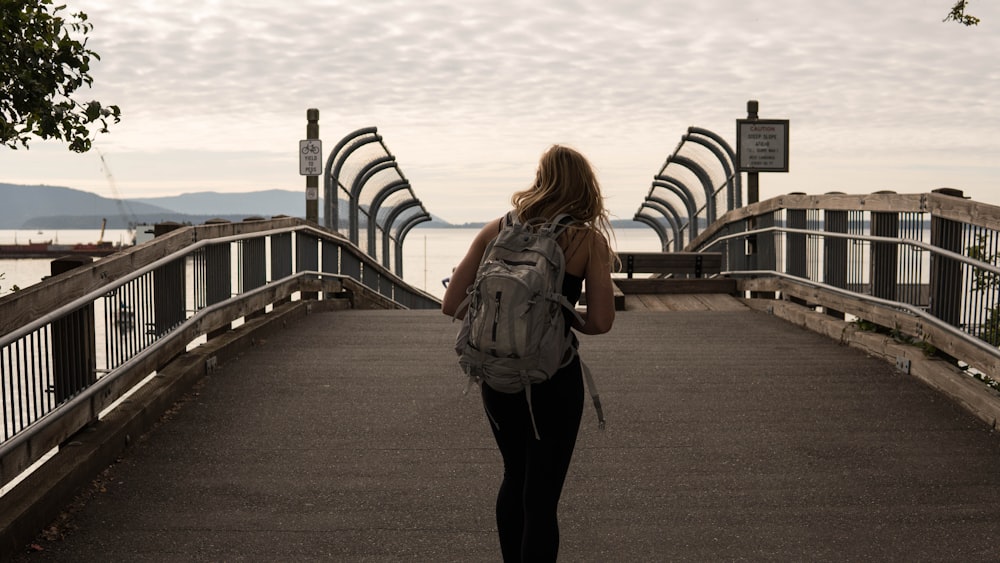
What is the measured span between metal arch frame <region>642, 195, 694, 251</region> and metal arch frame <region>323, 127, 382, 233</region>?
10.8 metres

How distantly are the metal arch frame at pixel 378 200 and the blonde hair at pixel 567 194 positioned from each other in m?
17.2

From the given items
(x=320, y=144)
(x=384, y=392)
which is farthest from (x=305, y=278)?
(x=384, y=392)

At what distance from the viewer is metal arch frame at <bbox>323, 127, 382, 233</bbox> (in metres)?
16.6

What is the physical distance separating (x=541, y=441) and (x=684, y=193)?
2054 cm

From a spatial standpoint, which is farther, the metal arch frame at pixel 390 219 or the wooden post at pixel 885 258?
the metal arch frame at pixel 390 219

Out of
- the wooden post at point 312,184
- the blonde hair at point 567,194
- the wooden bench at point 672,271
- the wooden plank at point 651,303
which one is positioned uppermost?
the wooden post at point 312,184

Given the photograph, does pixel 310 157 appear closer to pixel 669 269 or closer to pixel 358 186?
pixel 358 186

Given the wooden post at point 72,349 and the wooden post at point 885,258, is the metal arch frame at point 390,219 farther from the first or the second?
the wooden post at point 72,349

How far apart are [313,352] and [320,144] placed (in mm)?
7031

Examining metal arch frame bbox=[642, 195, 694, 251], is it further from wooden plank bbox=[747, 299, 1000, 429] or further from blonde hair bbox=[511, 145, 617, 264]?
blonde hair bbox=[511, 145, 617, 264]

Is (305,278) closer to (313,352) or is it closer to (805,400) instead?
(313,352)

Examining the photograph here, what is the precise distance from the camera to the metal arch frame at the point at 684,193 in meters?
23.2

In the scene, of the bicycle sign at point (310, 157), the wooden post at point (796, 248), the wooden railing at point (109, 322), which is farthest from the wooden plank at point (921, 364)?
the bicycle sign at point (310, 157)

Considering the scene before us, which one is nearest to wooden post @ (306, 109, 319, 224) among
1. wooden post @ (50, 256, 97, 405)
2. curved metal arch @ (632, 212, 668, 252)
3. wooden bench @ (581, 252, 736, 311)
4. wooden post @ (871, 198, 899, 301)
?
wooden bench @ (581, 252, 736, 311)
